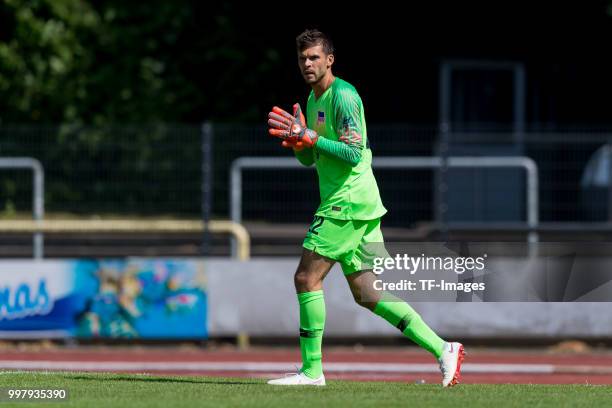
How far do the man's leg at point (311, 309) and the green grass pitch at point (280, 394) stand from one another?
0.52ft

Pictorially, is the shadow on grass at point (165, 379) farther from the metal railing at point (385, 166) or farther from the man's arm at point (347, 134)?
the metal railing at point (385, 166)

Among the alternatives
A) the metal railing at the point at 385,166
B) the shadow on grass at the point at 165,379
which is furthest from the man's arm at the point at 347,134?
the metal railing at the point at 385,166

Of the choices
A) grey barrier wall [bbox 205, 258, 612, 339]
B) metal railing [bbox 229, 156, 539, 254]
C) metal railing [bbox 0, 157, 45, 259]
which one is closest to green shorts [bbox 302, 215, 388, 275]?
grey barrier wall [bbox 205, 258, 612, 339]

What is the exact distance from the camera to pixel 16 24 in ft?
74.7

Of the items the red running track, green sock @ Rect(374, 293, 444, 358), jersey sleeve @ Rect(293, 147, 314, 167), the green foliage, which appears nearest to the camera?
green sock @ Rect(374, 293, 444, 358)

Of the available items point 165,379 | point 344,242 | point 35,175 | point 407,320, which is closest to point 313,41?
point 344,242

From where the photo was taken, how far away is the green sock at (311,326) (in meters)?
9.16

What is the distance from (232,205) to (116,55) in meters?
7.08

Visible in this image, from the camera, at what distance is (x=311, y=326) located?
918 centimetres

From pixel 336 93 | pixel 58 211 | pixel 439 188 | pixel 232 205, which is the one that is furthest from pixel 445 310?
pixel 336 93

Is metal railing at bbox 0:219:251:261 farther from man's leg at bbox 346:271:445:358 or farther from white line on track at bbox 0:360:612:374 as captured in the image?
man's leg at bbox 346:271:445:358

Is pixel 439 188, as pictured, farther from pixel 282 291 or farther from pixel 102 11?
pixel 102 11

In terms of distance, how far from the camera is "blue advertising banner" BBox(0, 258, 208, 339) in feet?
52.5

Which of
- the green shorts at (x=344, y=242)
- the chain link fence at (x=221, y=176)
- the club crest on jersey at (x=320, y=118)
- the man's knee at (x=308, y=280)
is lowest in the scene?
the man's knee at (x=308, y=280)
